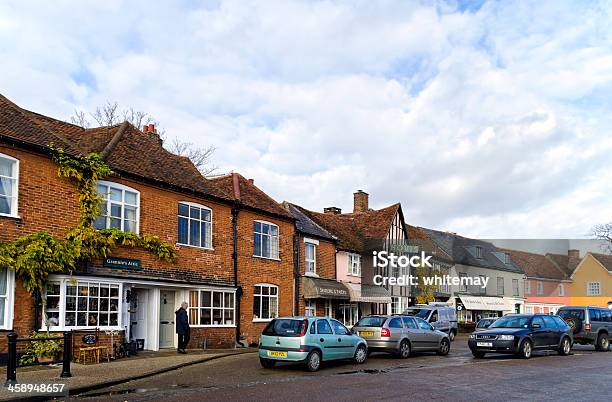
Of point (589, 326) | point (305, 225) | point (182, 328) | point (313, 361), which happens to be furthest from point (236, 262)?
point (589, 326)

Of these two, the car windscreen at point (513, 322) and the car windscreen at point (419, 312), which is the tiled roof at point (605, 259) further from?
the car windscreen at point (513, 322)

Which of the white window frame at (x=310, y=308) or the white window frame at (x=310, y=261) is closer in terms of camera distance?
the white window frame at (x=310, y=308)

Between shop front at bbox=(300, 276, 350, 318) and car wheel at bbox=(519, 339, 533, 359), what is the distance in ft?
34.0

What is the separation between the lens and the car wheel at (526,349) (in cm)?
2113

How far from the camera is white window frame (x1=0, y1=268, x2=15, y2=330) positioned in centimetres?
1655

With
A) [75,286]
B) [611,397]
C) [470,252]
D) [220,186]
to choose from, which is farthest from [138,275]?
[470,252]

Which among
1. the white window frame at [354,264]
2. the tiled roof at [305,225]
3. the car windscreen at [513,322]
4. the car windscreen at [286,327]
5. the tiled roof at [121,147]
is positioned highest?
the tiled roof at [121,147]

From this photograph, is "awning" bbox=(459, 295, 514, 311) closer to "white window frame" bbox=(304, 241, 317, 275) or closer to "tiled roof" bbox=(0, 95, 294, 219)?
"white window frame" bbox=(304, 241, 317, 275)

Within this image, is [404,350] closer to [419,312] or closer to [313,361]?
[313,361]

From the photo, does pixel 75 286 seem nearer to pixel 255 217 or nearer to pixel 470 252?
pixel 255 217

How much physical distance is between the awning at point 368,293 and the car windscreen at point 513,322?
35.8 ft

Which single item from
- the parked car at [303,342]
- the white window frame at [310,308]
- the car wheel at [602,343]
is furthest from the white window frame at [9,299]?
the car wheel at [602,343]

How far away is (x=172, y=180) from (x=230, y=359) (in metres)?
6.58

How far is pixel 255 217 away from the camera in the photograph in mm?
26703
